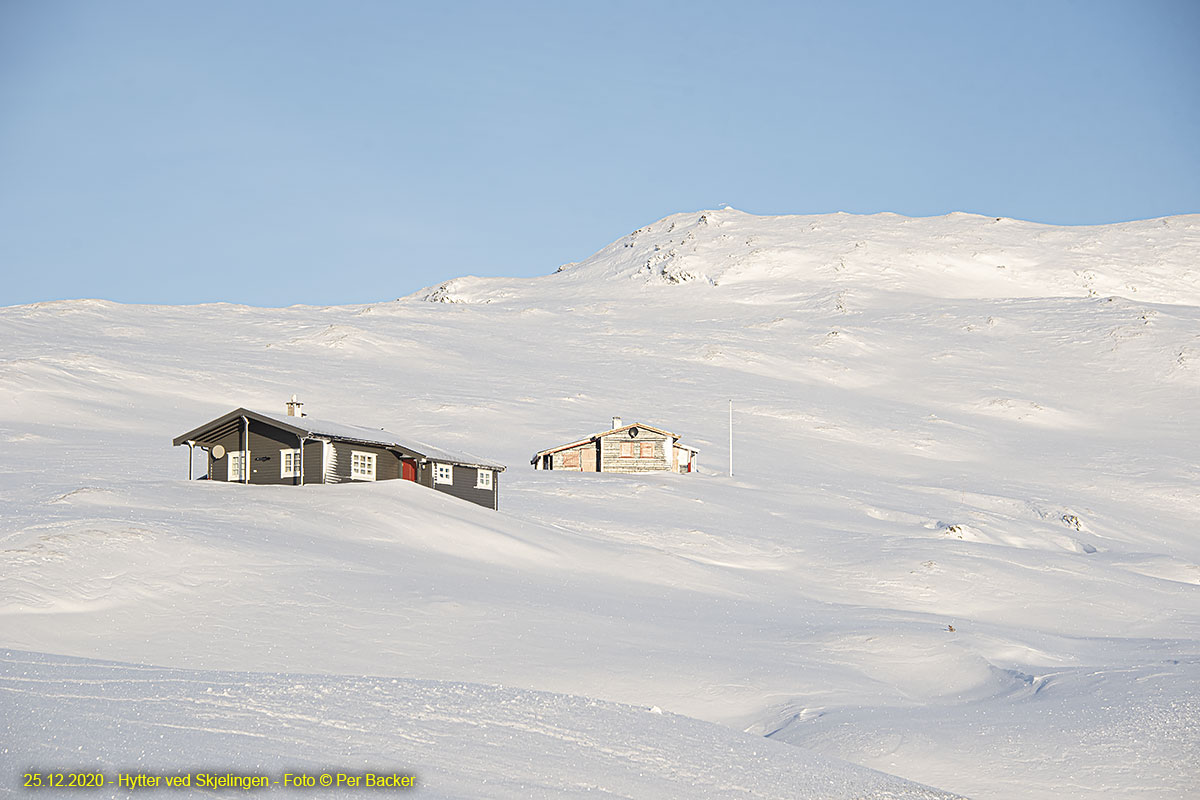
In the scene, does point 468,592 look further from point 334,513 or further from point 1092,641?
point 1092,641

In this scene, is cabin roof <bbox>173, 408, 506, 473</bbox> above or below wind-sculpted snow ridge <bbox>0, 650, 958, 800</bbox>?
above

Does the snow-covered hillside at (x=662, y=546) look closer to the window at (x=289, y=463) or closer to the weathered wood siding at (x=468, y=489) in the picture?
the window at (x=289, y=463)

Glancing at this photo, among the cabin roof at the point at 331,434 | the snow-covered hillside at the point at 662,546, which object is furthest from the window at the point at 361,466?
the snow-covered hillside at the point at 662,546

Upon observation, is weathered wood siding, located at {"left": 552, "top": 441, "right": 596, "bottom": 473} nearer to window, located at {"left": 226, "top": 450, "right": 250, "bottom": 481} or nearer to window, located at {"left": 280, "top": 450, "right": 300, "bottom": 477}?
window, located at {"left": 226, "top": 450, "right": 250, "bottom": 481}

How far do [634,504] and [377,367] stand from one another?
4943 cm

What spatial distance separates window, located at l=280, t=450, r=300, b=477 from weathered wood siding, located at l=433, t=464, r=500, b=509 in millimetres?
6406

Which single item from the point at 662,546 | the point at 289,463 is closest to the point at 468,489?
the point at 289,463

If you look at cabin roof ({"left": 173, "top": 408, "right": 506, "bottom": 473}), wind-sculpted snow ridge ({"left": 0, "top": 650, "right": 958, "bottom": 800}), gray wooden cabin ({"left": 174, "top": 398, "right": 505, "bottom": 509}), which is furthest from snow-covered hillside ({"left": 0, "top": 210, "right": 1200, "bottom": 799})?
cabin roof ({"left": 173, "top": 408, "right": 506, "bottom": 473})

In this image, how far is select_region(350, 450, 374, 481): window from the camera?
161ft

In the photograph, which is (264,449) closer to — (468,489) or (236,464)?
(236,464)

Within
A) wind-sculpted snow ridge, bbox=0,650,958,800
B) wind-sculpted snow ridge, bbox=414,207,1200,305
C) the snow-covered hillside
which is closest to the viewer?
wind-sculpted snow ridge, bbox=0,650,958,800

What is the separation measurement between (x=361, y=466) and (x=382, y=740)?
35.3 m

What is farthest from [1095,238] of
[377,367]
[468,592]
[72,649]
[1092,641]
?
[72,649]

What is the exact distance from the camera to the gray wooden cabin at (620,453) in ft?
249
